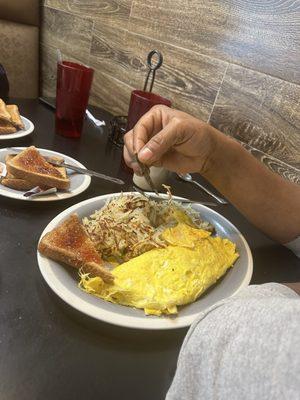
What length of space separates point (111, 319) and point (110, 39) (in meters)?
1.72

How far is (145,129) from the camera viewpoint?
0.86 meters

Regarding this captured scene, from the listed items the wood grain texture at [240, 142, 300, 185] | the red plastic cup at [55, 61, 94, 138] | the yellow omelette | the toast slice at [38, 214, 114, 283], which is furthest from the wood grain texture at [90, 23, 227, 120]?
the toast slice at [38, 214, 114, 283]

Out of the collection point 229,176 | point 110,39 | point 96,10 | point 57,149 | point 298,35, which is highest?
point 298,35

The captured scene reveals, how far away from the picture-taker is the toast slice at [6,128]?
1.11 meters

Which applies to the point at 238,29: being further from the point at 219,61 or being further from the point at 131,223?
the point at 131,223

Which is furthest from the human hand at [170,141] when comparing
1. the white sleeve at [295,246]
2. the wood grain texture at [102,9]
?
the wood grain texture at [102,9]

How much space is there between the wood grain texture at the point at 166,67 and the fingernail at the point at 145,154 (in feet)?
2.36

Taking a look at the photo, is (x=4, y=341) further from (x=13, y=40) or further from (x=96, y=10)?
(x=13, y=40)

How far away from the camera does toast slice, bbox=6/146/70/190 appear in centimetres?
84

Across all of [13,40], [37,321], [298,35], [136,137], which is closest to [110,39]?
[13,40]

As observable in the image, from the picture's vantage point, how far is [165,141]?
81 cm

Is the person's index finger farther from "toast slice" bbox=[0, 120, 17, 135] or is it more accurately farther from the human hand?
"toast slice" bbox=[0, 120, 17, 135]

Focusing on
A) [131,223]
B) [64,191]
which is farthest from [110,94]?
[131,223]

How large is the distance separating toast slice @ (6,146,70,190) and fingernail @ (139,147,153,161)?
0.23 metres
